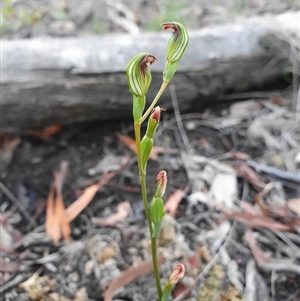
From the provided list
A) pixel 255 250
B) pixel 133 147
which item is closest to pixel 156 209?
pixel 255 250

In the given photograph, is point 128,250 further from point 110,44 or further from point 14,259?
point 110,44

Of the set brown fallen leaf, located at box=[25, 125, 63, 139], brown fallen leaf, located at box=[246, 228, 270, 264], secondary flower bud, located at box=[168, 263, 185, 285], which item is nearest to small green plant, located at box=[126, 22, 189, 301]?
secondary flower bud, located at box=[168, 263, 185, 285]

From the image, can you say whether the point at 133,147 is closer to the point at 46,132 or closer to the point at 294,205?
the point at 46,132

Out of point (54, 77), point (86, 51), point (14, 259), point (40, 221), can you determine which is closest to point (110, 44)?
point (86, 51)

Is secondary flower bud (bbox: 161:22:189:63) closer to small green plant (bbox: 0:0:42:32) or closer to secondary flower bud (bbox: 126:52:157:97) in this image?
secondary flower bud (bbox: 126:52:157:97)

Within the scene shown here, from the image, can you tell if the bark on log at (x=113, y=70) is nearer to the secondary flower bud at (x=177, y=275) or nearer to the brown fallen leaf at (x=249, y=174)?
the brown fallen leaf at (x=249, y=174)

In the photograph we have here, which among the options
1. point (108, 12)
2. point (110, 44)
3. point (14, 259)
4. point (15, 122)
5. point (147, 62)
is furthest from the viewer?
point (108, 12)
